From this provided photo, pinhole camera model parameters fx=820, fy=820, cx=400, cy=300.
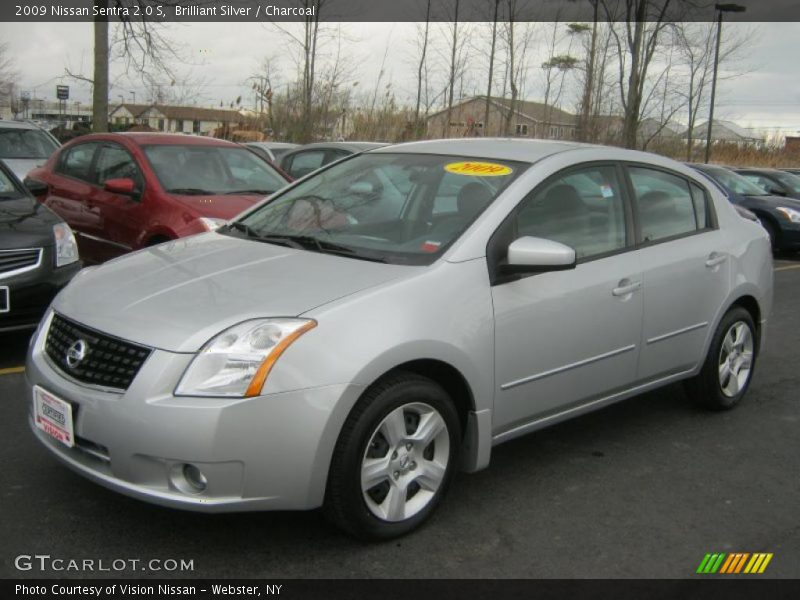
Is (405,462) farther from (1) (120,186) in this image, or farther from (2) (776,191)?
(2) (776,191)

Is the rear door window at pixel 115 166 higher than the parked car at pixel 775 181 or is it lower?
lower

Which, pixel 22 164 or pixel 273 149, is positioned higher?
pixel 273 149

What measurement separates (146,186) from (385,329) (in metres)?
4.77

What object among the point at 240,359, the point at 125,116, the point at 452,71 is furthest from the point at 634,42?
the point at 125,116

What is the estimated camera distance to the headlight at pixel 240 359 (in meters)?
2.79

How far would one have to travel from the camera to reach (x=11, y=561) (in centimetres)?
289

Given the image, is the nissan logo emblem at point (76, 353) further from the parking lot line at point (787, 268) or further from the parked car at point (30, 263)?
the parking lot line at point (787, 268)

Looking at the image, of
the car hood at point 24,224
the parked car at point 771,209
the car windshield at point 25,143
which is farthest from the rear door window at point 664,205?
the car windshield at point 25,143

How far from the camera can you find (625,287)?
13.1 feet

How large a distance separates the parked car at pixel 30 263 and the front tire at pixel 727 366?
4.05 meters

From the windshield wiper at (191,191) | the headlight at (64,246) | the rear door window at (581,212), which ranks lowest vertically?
the headlight at (64,246)

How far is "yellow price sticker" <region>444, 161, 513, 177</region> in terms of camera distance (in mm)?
3863

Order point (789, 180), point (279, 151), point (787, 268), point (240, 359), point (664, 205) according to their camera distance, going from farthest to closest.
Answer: point (789, 180), point (279, 151), point (787, 268), point (664, 205), point (240, 359)

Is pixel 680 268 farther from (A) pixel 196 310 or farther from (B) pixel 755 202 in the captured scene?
(B) pixel 755 202
